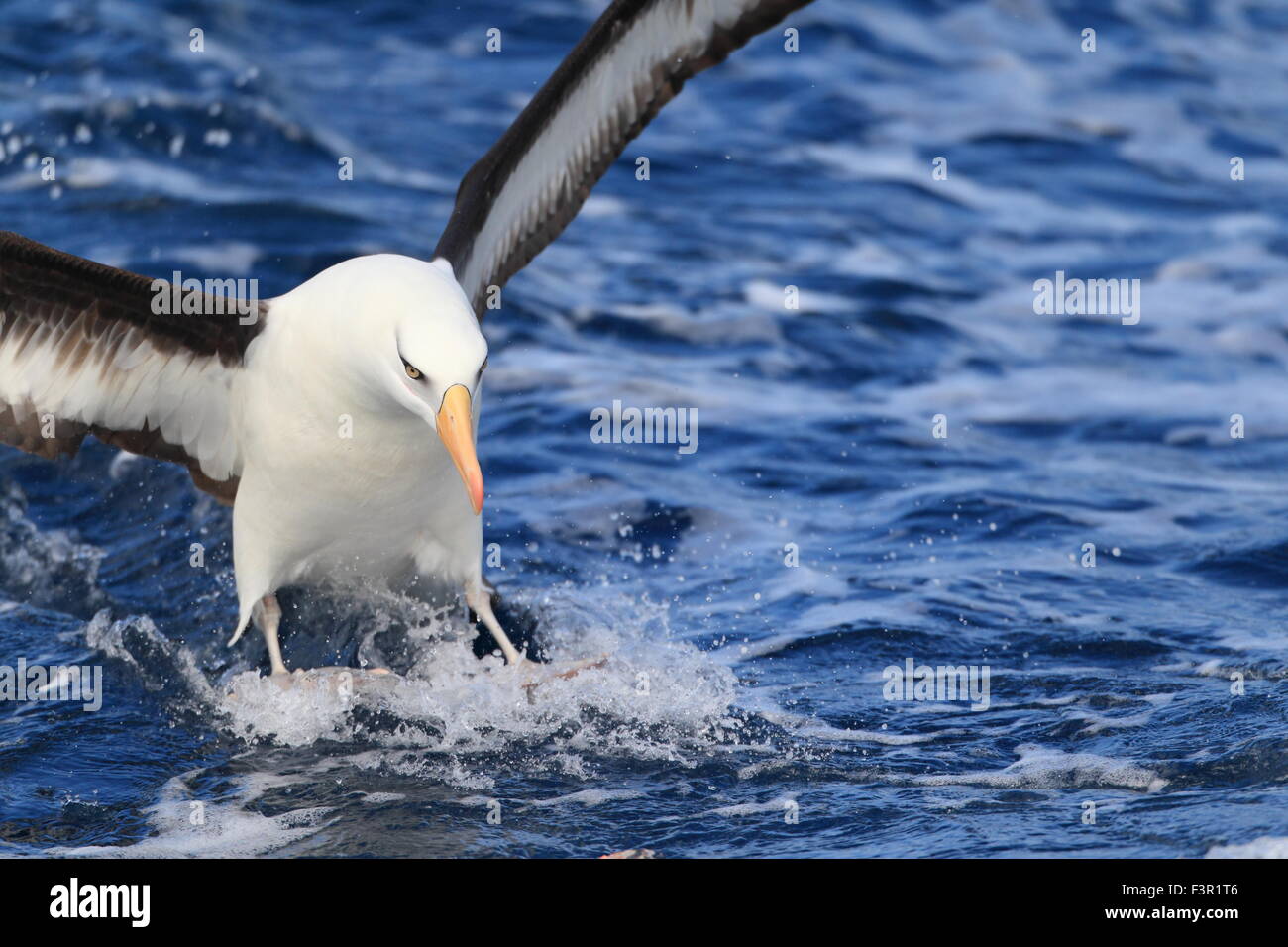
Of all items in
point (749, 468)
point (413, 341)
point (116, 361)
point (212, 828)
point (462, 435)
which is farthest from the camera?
point (749, 468)

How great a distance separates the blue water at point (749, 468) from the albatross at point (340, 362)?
1.94 feet

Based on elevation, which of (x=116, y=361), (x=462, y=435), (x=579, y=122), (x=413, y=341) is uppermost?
(x=579, y=122)

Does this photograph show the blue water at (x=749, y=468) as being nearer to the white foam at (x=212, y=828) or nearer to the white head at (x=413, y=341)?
the white foam at (x=212, y=828)

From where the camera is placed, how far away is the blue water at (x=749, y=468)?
5953mm

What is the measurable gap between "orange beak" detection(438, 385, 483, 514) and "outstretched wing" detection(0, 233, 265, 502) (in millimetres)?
1711

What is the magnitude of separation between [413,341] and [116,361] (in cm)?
207

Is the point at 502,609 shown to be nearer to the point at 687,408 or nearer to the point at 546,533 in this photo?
the point at 546,533

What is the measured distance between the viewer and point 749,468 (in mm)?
10000

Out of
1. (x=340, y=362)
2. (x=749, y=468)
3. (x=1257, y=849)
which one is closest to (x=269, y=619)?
(x=340, y=362)

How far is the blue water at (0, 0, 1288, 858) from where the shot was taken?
5.95 metres

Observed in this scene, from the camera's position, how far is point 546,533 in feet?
29.5

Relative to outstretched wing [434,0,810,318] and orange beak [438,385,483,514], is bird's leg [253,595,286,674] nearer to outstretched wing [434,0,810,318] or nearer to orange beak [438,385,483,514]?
outstretched wing [434,0,810,318]

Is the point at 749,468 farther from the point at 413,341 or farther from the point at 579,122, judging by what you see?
the point at 413,341
